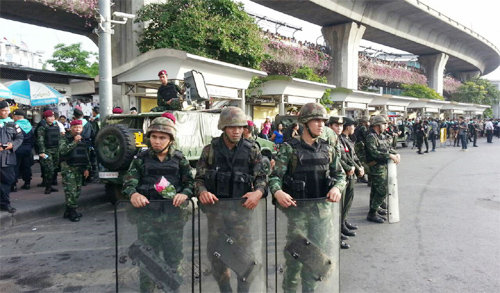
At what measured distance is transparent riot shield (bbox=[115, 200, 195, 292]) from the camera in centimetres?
269

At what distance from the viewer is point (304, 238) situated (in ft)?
8.95

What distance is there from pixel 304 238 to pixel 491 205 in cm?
598

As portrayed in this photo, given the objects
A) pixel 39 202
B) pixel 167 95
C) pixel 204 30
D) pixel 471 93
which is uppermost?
pixel 471 93

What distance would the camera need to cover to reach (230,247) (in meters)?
2.69

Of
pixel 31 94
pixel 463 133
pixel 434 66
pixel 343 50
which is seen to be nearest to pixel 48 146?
pixel 31 94

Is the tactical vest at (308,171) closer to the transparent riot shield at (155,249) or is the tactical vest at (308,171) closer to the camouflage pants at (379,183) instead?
the transparent riot shield at (155,249)

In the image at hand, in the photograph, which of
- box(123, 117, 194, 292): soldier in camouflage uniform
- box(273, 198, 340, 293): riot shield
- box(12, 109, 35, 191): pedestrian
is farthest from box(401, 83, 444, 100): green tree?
Result: box(123, 117, 194, 292): soldier in camouflage uniform

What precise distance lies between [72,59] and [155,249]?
47.4 meters

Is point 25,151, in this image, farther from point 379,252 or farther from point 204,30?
point 204,30

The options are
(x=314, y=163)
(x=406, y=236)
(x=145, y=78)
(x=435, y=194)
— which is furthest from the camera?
(x=145, y=78)

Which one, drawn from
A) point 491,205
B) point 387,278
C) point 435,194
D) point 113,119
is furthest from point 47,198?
point 491,205

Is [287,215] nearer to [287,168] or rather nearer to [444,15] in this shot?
[287,168]

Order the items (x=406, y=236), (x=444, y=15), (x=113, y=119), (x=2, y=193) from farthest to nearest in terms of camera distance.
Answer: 1. (x=444, y=15)
2. (x=113, y=119)
3. (x=2, y=193)
4. (x=406, y=236)

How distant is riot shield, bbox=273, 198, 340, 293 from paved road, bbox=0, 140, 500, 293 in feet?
3.03
